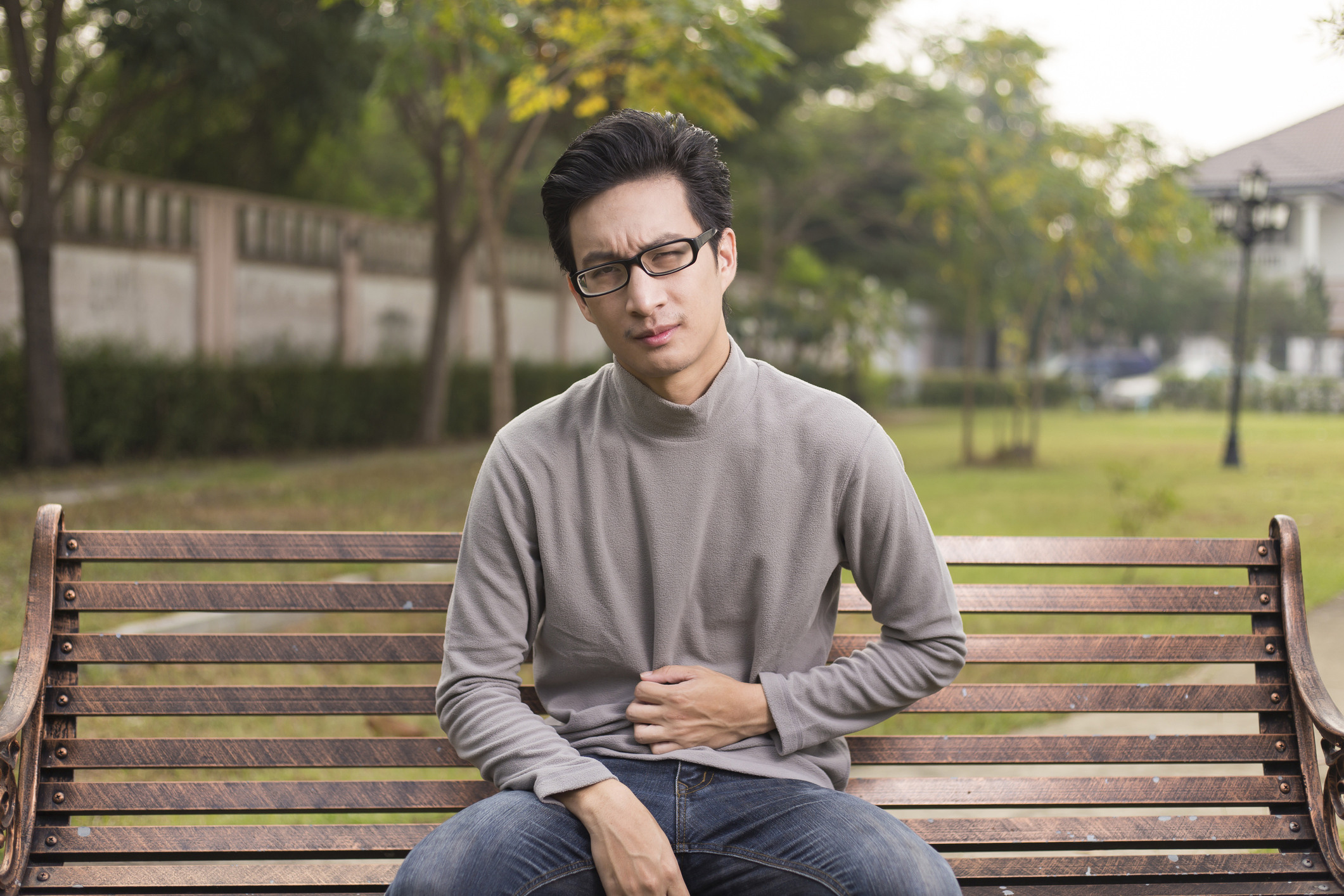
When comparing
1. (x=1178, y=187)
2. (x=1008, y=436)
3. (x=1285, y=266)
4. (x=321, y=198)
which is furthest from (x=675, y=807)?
(x=1008, y=436)

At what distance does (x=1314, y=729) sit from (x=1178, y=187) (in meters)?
13.0

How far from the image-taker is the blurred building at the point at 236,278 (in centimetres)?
1164

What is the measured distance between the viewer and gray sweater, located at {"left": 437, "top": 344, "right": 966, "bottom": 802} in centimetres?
205

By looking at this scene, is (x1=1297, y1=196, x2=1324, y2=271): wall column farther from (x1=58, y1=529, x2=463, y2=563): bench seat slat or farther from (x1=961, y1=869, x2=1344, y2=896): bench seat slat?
(x1=58, y1=529, x2=463, y2=563): bench seat slat

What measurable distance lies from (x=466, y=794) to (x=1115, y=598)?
4.71 ft

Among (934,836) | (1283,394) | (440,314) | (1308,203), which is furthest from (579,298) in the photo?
(440,314)

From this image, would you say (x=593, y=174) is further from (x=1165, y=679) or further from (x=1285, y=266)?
(x=1285, y=266)

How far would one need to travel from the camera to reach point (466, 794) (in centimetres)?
238

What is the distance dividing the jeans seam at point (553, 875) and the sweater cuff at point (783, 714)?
39 centimetres

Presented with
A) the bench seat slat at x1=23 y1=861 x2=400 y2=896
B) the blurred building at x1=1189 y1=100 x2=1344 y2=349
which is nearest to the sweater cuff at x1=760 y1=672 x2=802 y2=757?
the bench seat slat at x1=23 y1=861 x2=400 y2=896

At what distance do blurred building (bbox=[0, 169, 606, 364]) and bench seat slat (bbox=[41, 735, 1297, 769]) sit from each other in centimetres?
970

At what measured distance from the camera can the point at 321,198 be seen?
16.9 meters

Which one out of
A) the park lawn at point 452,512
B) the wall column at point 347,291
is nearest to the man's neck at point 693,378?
the park lawn at point 452,512

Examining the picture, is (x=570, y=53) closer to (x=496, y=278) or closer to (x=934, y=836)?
(x=496, y=278)
